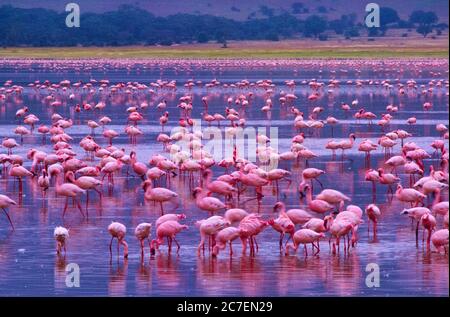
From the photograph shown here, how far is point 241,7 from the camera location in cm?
16612

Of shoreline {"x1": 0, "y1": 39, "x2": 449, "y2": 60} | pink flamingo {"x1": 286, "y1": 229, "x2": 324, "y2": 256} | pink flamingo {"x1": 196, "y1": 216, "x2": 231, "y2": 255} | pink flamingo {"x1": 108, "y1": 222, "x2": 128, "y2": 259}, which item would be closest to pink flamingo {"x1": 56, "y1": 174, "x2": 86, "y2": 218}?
pink flamingo {"x1": 108, "y1": 222, "x2": 128, "y2": 259}

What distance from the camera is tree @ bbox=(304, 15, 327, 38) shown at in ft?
421

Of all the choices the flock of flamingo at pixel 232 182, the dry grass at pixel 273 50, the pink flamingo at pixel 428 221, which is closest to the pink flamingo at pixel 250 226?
the flock of flamingo at pixel 232 182

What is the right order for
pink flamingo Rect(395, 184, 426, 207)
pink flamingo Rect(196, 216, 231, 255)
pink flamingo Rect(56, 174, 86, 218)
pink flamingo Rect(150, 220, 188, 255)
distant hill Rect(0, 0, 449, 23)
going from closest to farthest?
pink flamingo Rect(196, 216, 231, 255)
pink flamingo Rect(150, 220, 188, 255)
pink flamingo Rect(395, 184, 426, 207)
pink flamingo Rect(56, 174, 86, 218)
distant hill Rect(0, 0, 449, 23)

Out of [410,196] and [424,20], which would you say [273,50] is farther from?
[410,196]

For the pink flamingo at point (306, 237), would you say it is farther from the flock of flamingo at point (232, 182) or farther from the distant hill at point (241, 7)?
the distant hill at point (241, 7)

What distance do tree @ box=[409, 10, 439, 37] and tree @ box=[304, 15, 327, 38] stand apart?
10784mm

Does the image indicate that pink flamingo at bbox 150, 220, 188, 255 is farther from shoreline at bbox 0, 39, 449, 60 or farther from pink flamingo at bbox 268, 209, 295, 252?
shoreline at bbox 0, 39, 449, 60

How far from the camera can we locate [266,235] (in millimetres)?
12727

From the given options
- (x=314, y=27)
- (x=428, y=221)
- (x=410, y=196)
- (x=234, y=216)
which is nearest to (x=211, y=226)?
(x=234, y=216)

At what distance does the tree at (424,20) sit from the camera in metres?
120

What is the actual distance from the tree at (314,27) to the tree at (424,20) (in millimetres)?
10784

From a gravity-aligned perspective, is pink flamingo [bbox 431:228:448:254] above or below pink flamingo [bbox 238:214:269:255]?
below

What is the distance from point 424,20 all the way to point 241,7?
47.2 m
